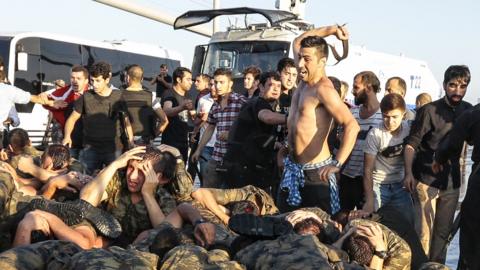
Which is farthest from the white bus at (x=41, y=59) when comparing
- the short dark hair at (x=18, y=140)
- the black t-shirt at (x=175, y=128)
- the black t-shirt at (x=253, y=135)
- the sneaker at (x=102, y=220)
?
the sneaker at (x=102, y=220)

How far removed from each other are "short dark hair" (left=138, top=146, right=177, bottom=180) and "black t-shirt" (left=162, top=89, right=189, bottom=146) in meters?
3.48

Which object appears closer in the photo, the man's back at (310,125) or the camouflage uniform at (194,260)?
the camouflage uniform at (194,260)

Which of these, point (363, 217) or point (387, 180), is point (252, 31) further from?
point (363, 217)

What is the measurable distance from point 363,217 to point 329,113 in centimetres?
70

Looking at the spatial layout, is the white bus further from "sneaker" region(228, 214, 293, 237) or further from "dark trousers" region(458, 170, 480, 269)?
"sneaker" region(228, 214, 293, 237)

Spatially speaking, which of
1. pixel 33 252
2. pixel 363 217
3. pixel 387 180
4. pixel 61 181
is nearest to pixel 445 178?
pixel 387 180

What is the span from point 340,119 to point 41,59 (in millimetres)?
11286

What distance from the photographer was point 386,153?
17.3ft

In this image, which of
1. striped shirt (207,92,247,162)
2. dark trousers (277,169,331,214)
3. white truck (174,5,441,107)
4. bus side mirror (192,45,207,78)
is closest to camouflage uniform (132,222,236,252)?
dark trousers (277,169,331,214)

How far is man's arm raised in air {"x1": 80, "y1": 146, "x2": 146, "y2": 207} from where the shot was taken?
429 centimetres

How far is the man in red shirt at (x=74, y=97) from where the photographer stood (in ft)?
22.2

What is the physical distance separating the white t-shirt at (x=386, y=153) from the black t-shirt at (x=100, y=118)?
256 centimetres

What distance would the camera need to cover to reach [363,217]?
412 cm

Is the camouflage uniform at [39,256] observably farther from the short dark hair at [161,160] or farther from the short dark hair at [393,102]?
the short dark hair at [393,102]
